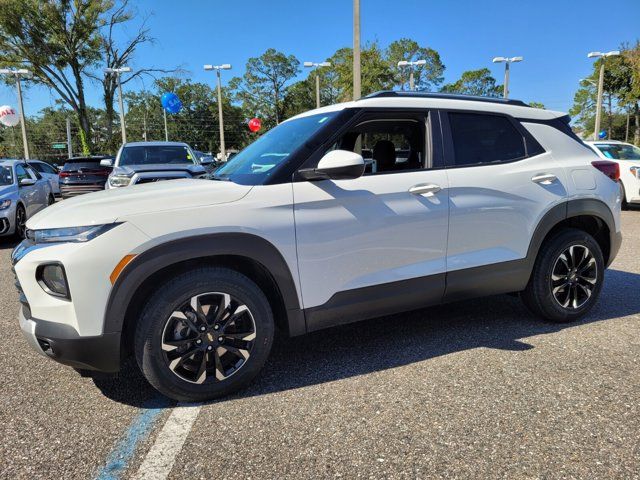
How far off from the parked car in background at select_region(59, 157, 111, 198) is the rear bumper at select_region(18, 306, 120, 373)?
13055 millimetres

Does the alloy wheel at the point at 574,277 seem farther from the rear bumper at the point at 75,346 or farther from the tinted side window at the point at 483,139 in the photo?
the rear bumper at the point at 75,346

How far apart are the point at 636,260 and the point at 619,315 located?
2.70 meters

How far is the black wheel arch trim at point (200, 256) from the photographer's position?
2.50 meters

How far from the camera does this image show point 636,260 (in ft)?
20.6

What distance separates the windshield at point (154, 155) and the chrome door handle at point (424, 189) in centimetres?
766

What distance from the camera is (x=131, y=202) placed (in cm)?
266

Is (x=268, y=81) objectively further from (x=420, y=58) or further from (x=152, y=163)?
(x=152, y=163)

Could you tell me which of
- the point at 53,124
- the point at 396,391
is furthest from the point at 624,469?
the point at 53,124

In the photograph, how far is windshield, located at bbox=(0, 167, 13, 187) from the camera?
9.24m

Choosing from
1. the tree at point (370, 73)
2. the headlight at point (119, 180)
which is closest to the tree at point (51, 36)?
the tree at point (370, 73)

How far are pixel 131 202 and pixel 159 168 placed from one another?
6.86 metres

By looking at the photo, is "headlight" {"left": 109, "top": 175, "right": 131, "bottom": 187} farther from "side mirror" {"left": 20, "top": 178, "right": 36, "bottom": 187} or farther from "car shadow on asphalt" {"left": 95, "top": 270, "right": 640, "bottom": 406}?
"car shadow on asphalt" {"left": 95, "top": 270, "right": 640, "bottom": 406}

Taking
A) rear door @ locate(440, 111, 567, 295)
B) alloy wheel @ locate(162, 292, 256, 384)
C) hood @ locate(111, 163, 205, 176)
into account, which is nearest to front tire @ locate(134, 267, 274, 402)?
alloy wheel @ locate(162, 292, 256, 384)

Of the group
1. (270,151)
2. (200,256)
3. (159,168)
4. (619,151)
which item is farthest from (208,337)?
(619,151)
